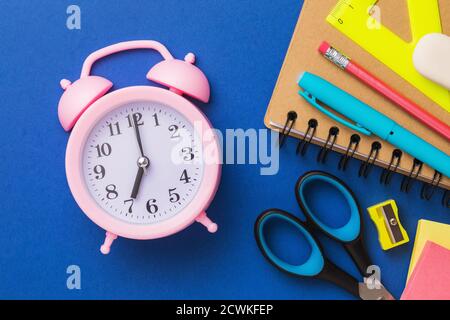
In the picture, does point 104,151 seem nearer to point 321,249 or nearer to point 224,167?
point 224,167

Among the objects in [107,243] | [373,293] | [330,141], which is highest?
[330,141]

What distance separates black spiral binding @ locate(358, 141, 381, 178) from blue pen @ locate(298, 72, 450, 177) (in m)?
0.02

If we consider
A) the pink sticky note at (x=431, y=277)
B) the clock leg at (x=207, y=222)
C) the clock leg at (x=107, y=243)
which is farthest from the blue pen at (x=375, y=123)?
the clock leg at (x=107, y=243)

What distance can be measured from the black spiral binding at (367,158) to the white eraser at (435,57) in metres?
0.12

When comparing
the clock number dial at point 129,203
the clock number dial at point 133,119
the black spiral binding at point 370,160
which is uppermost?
the clock number dial at point 133,119

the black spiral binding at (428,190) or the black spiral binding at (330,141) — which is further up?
the black spiral binding at (330,141)

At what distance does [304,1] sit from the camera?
3.12 feet

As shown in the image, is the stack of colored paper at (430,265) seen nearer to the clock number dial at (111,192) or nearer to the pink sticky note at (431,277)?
the pink sticky note at (431,277)

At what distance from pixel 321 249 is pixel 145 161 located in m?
0.29

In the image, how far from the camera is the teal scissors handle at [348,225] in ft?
3.05

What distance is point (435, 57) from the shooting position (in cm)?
90

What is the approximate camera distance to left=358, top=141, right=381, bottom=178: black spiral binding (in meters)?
0.93

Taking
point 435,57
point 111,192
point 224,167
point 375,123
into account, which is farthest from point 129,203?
point 435,57
